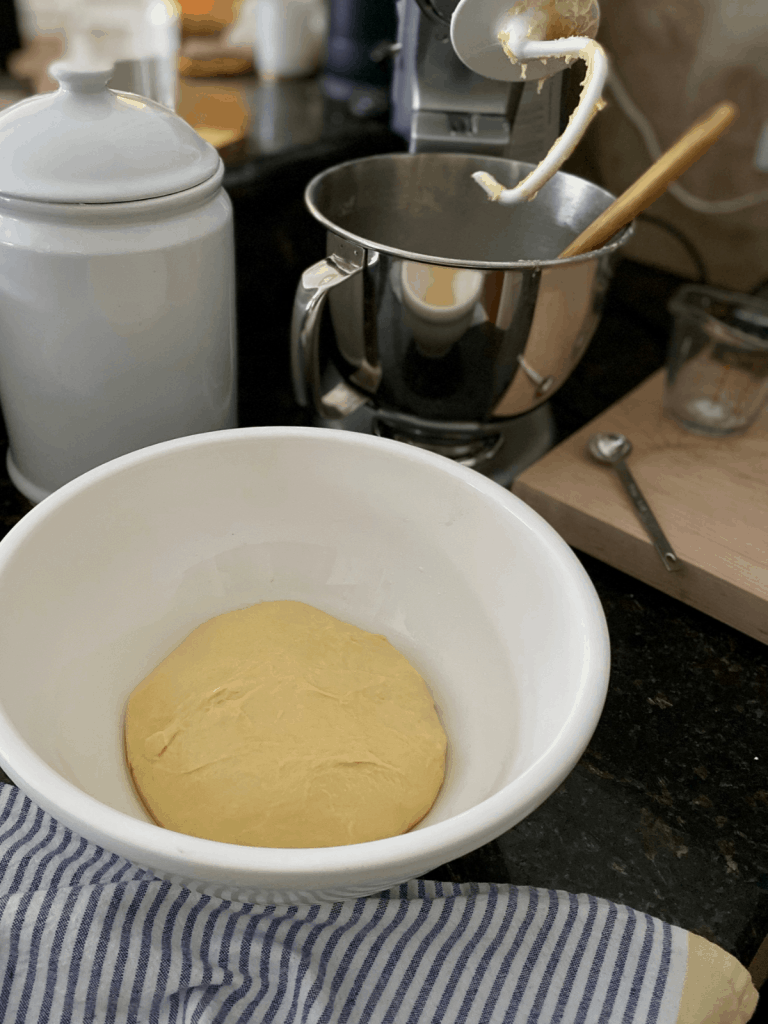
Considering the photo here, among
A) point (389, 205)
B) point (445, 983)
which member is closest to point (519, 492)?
point (389, 205)

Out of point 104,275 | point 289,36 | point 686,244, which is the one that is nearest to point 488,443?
point 104,275

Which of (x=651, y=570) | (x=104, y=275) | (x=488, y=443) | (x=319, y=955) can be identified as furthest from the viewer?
(x=488, y=443)

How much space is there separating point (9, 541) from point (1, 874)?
0.58 ft

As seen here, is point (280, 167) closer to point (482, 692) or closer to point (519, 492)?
point (519, 492)

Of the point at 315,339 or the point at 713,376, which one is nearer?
the point at 315,339

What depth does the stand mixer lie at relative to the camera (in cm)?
57

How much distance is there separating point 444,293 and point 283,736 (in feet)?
1.07

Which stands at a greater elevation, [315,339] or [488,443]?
[315,339]

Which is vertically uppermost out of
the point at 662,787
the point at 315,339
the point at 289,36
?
the point at 289,36

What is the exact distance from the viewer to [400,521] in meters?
0.57

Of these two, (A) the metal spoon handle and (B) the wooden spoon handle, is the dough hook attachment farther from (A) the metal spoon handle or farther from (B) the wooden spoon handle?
(A) the metal spoon handle

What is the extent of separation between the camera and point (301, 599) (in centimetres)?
59

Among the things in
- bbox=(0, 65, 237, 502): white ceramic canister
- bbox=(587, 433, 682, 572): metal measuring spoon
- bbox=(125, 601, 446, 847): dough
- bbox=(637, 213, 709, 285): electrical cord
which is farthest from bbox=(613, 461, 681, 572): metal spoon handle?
bbox=(637, 213, 709, 285): electrical cord

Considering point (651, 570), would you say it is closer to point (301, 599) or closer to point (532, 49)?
point (301, 599)
